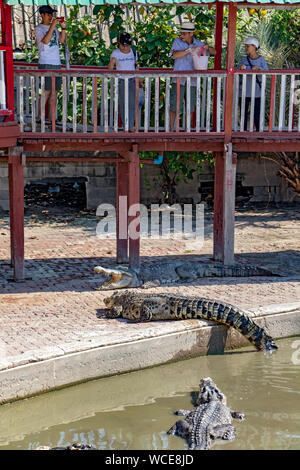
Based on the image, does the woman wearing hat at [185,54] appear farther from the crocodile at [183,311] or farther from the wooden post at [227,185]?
the crocodile at [183,311]

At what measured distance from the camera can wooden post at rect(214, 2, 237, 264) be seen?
500 inches

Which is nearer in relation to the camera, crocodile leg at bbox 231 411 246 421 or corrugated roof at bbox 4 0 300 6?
crocodile leg at bbox 231 411 246 421

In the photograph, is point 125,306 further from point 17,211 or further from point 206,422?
point 206,422

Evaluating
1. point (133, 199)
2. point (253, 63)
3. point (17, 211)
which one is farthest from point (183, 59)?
point (17, 211)

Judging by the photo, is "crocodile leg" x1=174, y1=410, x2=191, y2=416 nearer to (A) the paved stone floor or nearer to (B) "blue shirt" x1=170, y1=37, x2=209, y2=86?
(A) the paved stone floor

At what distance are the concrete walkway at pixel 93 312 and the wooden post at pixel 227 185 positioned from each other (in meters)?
0.62

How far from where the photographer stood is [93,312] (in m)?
10.9

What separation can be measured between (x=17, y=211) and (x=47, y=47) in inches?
108

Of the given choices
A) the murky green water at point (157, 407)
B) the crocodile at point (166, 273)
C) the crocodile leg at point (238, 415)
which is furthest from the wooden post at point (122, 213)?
the crocodile leg at point (238, 415)

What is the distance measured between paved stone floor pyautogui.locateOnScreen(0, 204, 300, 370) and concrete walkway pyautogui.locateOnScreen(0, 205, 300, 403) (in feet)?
0.05

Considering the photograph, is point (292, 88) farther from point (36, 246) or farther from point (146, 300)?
point (36, 246)

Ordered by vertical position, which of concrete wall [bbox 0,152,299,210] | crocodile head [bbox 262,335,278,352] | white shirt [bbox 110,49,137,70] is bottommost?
crocodile head [bbox 262,335,278,352]

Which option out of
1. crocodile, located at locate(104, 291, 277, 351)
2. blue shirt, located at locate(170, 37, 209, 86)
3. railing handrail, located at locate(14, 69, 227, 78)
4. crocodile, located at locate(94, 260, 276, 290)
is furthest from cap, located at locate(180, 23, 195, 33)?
crocodile, located at locate(104, 291, 277, 351)

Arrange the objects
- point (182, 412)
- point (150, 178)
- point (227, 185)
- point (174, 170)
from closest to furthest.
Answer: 1. point (182, 412)
2. point (227, 185)
3. point (174, 170)
4. point (150, 178)
